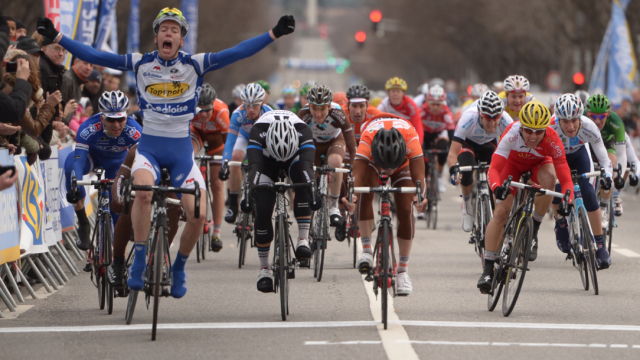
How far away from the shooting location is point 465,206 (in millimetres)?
13203

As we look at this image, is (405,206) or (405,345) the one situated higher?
(405,206)

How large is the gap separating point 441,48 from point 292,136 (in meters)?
82.3

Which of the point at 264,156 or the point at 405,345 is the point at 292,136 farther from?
the point at 405,345

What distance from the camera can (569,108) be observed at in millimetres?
11102

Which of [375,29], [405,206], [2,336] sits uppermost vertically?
[375,29]

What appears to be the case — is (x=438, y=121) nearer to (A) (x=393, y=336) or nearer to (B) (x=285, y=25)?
(B) (x=285, y=25)

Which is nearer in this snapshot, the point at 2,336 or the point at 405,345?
the point at 405,345

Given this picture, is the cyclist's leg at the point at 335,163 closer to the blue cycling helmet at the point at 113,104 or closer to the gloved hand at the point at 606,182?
the gloved hand at the point at 606,182

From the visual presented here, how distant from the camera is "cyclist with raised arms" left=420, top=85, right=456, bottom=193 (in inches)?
754

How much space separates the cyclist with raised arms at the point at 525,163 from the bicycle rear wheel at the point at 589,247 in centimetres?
44

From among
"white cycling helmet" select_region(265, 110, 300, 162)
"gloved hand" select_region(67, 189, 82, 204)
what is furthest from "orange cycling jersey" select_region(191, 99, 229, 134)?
"white cycling helmet" select_region(265, 110, 300, 162)

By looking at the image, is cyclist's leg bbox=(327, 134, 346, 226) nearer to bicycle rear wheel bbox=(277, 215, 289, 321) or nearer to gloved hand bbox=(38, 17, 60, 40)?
bicycle rear wheel bbox=(277, 215, 289, 321)

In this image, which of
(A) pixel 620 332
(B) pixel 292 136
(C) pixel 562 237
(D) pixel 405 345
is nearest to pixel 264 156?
(B) pixel 292 136

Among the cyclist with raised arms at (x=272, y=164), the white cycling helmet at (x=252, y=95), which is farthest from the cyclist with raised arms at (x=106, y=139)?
the white cycling helmet at (x=252, y=95)
